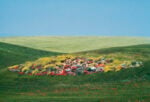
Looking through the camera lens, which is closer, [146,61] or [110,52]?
[146,61]

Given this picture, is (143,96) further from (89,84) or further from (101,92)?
(89,84)

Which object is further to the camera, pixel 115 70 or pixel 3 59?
pixel 3 59

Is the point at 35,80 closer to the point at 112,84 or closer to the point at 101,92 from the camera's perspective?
the point at 112,84

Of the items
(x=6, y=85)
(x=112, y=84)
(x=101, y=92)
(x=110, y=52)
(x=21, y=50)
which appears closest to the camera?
(x=101, y=92)

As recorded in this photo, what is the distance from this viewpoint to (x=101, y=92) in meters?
56.6

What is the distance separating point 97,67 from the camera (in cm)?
7750

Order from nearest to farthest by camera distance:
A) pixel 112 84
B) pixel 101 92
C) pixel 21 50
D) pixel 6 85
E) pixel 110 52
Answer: pixel 101 92
pixel 112 84
pixel 6 85
pixel 110 52
pixel 21 50

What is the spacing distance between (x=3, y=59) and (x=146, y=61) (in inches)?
1366

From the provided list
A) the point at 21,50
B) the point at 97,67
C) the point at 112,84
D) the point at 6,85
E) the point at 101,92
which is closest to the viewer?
the point at 101,92

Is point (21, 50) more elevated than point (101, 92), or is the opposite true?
point (21, 50)

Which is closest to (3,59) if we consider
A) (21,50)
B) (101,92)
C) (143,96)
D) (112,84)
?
(21,50)

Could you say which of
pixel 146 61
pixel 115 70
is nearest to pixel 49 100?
pixel 115 70

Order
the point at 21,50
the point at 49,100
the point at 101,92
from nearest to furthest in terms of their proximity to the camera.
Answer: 1. the point at 49,100
2. the point at 101,92
3. the point at 21,50

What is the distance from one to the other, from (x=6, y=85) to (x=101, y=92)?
780 inches
